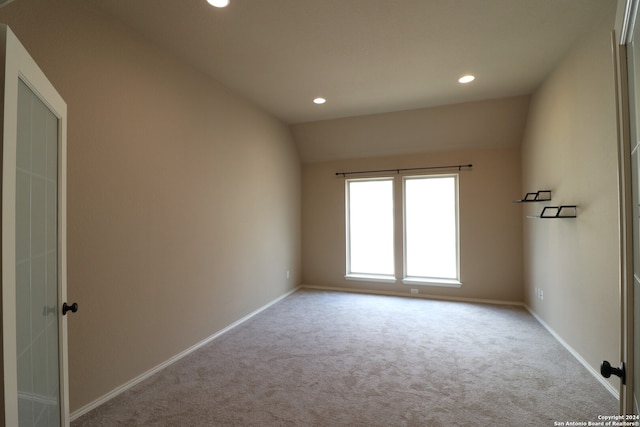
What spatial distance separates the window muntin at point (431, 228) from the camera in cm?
470

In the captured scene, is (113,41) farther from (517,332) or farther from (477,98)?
(517,332)

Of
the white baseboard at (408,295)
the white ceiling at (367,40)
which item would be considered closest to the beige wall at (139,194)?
the white ceiling at (367,40)

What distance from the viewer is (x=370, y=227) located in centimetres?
516

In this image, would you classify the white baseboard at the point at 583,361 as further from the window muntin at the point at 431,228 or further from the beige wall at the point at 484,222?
the window muntin at the point at 431,228

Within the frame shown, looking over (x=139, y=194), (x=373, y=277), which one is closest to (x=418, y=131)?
(x=373, y=277)

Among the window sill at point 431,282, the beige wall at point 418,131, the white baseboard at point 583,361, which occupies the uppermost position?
the beige wall at point 418,131

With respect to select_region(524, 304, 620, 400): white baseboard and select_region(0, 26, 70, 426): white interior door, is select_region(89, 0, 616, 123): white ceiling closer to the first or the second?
select_region(0, 26, 70, 426): white interior door

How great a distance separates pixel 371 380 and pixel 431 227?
10.1 ft

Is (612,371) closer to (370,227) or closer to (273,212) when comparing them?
(273,212)

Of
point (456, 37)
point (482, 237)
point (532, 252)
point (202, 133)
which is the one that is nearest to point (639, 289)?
point (456, 37)

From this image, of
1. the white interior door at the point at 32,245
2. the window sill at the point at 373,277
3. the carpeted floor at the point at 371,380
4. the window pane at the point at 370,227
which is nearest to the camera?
the white interior door at the point at 32,245

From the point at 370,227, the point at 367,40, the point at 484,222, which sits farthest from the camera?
the point at 370,227

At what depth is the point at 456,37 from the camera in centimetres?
246

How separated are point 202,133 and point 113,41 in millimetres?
1014
